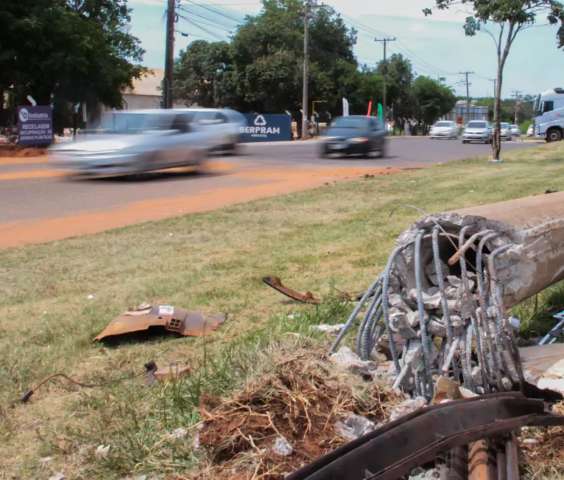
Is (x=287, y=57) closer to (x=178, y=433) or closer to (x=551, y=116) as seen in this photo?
(x=551, y=116)

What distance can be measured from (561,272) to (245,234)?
5678 millimetres

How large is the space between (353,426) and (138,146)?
1546cm

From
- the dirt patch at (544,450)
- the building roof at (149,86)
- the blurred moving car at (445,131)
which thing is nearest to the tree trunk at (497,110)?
the dirt patch at (544,450)

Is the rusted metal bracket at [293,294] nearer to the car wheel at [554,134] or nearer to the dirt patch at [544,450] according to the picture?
the dirt patch at [544,450]

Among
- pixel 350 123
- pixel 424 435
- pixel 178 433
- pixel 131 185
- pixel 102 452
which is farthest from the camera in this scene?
pixel 350 123

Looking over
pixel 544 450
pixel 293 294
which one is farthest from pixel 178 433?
pixel 293 294

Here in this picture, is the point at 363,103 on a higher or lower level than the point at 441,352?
higher

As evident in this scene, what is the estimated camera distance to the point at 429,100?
91375mm

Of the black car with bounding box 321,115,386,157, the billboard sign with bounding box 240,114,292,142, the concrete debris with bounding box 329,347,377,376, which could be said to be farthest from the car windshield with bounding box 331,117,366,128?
the concrete debris with bounding box 329,347,377,376

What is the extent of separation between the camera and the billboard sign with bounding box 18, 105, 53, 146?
101ft

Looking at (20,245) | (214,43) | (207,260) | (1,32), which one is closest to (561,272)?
(207,260)

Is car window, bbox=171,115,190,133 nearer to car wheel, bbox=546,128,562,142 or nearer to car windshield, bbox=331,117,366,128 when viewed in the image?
car windshield, bbox=331,117,366,128

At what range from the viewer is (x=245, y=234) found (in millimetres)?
9586

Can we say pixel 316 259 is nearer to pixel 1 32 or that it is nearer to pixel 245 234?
pixel 245 234
